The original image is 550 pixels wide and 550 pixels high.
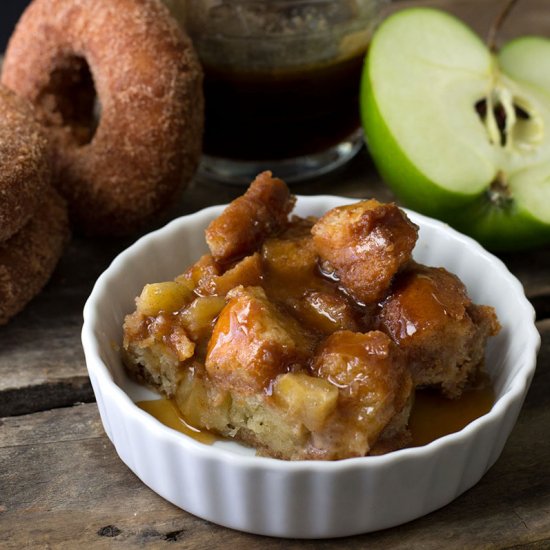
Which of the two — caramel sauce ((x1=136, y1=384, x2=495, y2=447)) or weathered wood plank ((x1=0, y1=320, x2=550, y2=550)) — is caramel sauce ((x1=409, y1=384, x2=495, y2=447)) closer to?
caramel sauce ((x1=136, y1=384, x2=495, y2=447))

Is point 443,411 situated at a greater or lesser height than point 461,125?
lesser

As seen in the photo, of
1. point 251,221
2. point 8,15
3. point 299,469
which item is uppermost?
point 251,221

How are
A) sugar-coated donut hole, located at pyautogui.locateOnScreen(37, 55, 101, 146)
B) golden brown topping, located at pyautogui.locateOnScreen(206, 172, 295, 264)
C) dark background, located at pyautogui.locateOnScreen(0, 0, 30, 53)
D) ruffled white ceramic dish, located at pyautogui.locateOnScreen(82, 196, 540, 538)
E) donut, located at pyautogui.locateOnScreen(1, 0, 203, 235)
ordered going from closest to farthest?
ruffled white ceramic dish, located at pyautogui.locateOnScreen(82, 196, 540, 538) → golden brown topping, located at pyautogui.locateOnScreen(206, 172, 295, 264) → donut, located at pyautogui.locateOnScreen(1, 0, 203, 235) → sugar-coated donut hole, located at pyautogui.locateOnScreen(37, 55, 101, 146) → dark background, located at pyautogui.locateOnScreen(0, 0, 30, 53)

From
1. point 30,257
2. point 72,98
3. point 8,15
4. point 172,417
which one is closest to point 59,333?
point 30,257

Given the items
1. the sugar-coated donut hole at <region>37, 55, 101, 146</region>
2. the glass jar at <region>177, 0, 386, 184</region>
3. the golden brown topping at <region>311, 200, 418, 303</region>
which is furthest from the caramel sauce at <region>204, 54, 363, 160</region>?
the golden brown topping at <region>311, 200, 418, 303</region>

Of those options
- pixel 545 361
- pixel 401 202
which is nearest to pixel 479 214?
pixel 401 202

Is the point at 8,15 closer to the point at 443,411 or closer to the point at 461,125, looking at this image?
the point at 461,125
